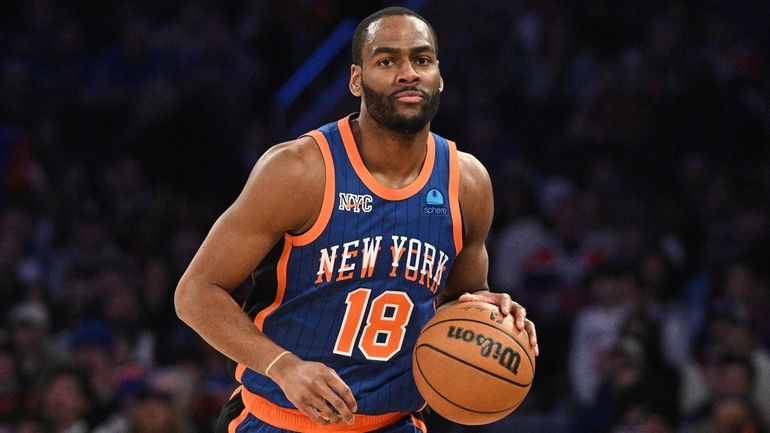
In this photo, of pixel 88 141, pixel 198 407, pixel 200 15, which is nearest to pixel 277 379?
pixel 198 407

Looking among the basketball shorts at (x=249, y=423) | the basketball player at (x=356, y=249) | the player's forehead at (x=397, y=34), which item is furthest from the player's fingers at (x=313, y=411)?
the player's forehead at (x=397, y=34)

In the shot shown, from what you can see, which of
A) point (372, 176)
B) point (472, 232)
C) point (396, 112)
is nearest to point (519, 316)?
point (472, 232)

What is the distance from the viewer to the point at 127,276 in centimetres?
1002

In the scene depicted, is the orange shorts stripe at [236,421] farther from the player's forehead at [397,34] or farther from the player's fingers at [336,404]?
the player's forehead at [397,34]

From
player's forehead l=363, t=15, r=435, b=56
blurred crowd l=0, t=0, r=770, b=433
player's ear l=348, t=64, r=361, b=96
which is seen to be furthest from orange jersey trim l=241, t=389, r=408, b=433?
blurred crowd l=0, t=0, r=770, b=433

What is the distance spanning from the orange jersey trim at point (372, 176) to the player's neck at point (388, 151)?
0.03 m

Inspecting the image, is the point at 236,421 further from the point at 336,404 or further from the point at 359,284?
the point at 336,404

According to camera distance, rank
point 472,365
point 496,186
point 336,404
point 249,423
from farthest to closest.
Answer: point 496,186 → point 249,423 → point 472,365 → point 336,404

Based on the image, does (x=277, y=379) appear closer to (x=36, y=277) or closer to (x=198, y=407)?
(x=198, y=407)

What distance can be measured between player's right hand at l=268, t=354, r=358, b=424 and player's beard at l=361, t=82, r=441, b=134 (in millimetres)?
974

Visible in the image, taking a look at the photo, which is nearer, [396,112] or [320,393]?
[320,393]

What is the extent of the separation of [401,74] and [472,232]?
756mm

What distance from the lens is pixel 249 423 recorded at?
15.5 feet

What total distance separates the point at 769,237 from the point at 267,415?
5.42m
